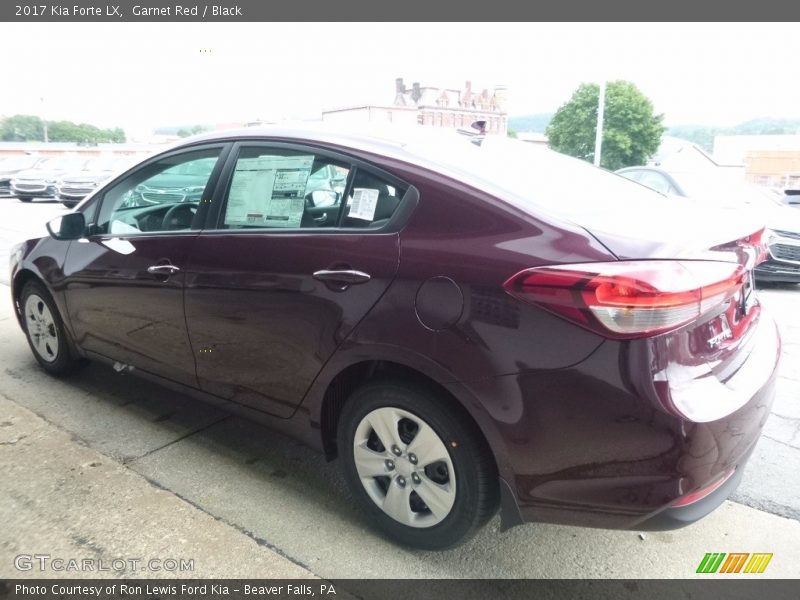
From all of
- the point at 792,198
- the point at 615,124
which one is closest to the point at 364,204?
the point at 792,198

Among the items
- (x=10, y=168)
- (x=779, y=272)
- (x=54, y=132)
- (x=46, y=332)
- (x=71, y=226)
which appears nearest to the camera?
(x=71, y=226)

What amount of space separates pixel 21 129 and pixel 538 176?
3210 inches

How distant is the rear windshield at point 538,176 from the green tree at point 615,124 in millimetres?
Result: 71589

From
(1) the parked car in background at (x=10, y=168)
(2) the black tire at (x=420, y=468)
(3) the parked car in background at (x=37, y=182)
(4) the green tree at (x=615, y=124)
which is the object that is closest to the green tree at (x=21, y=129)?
(1) the parked car in background at (x=10, y=168)

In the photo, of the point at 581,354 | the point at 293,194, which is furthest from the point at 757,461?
the point at 293,194

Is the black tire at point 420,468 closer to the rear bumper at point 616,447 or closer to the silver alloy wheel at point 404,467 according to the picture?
the silver alloy wheel at point 404,467

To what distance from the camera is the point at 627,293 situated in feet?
5.58

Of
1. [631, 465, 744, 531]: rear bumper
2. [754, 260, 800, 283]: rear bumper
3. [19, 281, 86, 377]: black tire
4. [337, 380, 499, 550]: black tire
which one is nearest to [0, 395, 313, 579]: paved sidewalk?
[337, 380, 499, 550]: black tire

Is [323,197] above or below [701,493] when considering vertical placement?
above

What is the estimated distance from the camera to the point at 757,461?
302cm

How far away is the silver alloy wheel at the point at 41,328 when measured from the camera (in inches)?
155

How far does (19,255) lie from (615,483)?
4012mm

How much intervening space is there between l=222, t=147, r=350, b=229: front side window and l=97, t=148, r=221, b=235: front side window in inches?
15.9

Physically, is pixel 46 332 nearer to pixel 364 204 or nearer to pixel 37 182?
pixel 364 204
